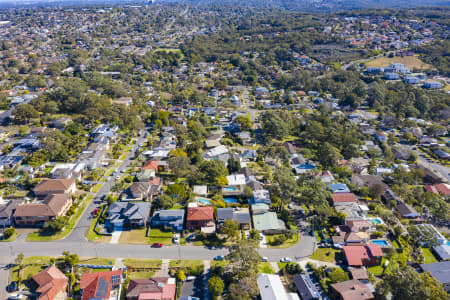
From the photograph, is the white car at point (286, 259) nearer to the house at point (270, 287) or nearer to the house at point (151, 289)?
the house at point (270, 287)

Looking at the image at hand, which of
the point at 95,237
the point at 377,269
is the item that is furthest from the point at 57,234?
the point at 377,269

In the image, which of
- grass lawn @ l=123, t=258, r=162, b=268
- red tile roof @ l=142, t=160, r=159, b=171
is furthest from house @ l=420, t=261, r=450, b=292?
red tile roof @ l=142, t=160, r=159, b=171

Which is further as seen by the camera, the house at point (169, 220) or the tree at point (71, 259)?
the house at point (169, 220)

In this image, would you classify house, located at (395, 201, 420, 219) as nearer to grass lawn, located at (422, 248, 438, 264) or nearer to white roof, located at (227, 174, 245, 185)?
grass lawn, located at (422, 248, 438, 264)

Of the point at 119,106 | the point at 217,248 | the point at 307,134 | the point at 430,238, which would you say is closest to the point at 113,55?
the point at 119,106

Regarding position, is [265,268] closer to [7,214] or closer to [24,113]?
[7,214]

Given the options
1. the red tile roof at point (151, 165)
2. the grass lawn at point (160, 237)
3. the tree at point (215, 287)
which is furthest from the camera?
the red tile roof at point (151, 165)

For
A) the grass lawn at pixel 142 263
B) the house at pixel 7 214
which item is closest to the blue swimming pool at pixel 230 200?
the grass lawn at pixel 142 263
